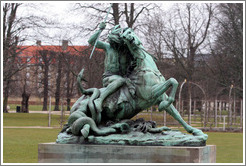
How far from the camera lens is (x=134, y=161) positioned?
7.77m

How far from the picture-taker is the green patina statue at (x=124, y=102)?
810 cm

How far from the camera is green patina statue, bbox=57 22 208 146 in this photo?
8102mm

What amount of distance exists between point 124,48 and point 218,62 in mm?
30374

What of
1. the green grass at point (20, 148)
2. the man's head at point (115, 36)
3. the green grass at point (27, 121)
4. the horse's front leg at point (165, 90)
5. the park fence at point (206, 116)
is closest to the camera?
the horse's front leg at point (165, 90)

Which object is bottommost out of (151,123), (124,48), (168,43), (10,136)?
(10,136)

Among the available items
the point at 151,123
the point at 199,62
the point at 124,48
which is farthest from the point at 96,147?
the point at 199,62

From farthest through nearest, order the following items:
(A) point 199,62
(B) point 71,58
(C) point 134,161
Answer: (A) point 199,62 → (B) point 71,58 → (C) point 134,161

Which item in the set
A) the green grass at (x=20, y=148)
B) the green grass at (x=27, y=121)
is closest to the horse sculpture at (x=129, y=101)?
the green grass at (x=20, y=148)

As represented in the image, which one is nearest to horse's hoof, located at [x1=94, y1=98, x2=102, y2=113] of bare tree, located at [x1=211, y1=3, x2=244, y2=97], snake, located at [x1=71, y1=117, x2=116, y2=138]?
snake, located at [x1=71, y1=117, x2=116, y2=138]

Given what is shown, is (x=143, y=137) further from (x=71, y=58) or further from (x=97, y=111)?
(x=71, y=58)

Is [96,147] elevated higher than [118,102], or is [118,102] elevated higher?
[118,102]

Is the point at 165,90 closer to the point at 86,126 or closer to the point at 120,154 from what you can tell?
the point at 120,154

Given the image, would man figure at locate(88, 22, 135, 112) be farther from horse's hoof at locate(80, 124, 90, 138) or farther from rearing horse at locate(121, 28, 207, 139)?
horse's hoof at locate(80, 124, 90, 138)

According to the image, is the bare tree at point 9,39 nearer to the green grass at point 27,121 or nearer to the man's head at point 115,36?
the green grass at point 27,121
